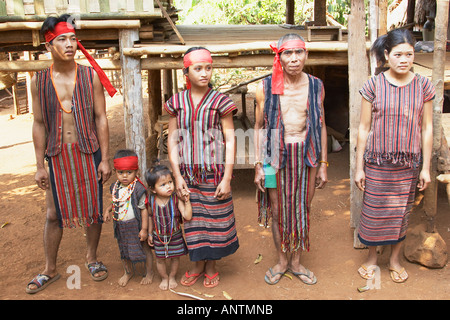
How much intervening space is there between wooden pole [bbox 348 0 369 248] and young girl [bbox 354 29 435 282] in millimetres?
589

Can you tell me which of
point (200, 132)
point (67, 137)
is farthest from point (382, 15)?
point (67, 137)

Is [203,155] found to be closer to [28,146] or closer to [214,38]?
[214,38]

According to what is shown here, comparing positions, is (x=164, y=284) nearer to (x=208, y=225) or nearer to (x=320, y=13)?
(x=208, y=225)

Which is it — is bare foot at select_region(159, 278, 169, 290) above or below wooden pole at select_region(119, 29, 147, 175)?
below

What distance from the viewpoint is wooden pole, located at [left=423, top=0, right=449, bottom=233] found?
11.9 ft

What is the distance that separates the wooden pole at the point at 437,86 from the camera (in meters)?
3.63

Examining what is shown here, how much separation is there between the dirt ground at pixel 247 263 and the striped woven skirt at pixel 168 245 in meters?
0.30

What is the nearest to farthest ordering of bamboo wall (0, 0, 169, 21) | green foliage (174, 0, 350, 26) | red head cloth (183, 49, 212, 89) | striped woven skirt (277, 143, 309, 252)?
red head cloth (183, 49, 212, 89) < striped woven skirt (277, 143, 309, 252) < bamboo wall (0, 0, 169, 21) < green foliage (174, 0, 350, 26)

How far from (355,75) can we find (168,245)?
91.0 inches

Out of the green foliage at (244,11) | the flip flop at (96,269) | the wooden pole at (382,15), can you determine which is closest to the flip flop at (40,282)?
the flip flop at (96,269)

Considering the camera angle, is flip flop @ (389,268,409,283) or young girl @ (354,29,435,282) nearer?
young girl @ (354,29,435,282)

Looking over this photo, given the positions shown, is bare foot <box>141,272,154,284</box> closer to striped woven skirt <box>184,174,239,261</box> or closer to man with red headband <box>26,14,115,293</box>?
striped woven skirt <box>184,174,239,261</box>

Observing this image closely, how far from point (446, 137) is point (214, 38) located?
3.26 m

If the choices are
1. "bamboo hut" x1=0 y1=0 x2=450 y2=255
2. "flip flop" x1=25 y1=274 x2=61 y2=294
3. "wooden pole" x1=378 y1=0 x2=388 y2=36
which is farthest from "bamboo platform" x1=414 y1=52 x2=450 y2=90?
"flip flop" x1=25 y1=274 x2=61 y2=294
